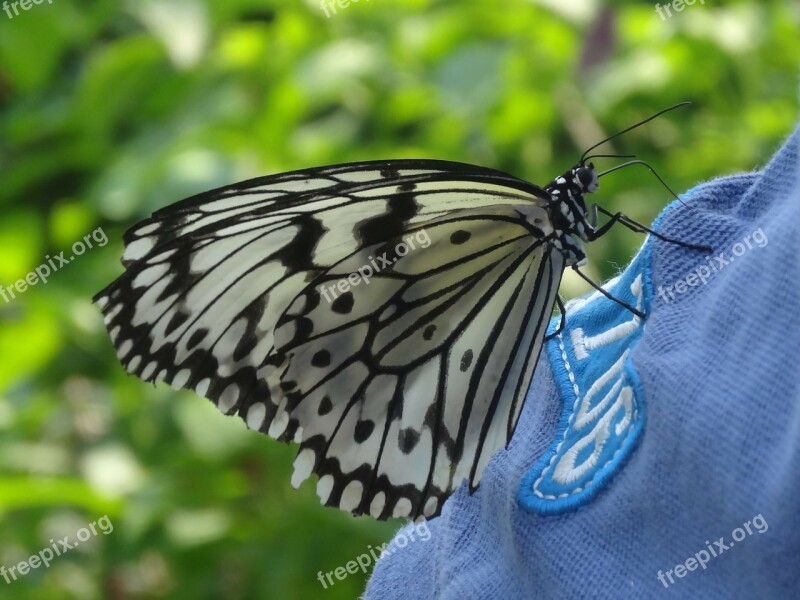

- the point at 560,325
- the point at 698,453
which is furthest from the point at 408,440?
the point at 698,453

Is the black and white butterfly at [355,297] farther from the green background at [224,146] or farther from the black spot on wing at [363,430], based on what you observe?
the green background at [224,146]

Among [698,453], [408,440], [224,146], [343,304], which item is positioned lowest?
[698,453]

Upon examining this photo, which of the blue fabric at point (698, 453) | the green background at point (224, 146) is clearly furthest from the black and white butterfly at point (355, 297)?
the green background at point (224, 146)

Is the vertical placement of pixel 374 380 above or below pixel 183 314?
below

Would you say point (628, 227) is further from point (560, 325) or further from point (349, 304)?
point (349, 304)

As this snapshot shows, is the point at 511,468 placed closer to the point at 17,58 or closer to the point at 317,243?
the point at 317,243

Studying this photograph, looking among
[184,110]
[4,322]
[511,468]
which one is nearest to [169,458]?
[4,322]
